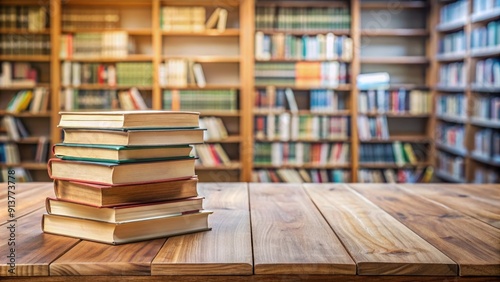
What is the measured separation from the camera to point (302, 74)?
5.88 meters

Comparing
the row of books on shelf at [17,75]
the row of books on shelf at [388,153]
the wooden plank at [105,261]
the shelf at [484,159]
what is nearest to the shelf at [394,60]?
the row of books on shelf at [388,153]

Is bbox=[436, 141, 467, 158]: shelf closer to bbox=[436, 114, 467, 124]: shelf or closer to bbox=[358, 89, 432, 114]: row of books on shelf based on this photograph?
bbox=[436, 114, 467, 124]: shelf

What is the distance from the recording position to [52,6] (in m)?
5.78

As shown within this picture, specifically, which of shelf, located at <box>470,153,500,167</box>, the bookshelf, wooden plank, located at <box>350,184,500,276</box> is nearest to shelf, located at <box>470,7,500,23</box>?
the bookshelf

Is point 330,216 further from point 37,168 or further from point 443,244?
point 37,168

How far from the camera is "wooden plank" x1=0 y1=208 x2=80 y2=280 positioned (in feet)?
3.27

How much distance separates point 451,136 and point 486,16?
4.02ft

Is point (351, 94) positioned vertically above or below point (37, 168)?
above

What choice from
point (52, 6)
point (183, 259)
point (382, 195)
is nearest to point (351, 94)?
point (52, 6)

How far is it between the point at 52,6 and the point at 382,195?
4793 millimetres

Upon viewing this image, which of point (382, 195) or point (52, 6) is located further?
point (52, 6)

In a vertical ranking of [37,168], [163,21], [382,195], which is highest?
[163,21]

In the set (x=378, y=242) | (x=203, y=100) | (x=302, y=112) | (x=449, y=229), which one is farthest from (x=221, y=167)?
(x=378, y=242)

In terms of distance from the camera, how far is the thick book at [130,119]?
1.19 meters
